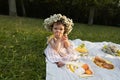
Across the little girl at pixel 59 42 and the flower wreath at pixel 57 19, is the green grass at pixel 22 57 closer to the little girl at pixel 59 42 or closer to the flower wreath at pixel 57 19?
the little girl at pixel 59 42

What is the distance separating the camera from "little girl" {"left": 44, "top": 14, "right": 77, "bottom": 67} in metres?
5.56

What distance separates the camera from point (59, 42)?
5770mm

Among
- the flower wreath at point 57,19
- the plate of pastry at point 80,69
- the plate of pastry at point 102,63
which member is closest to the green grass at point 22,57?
the plate of pastry at point 80,69

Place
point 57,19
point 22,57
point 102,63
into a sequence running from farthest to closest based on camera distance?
point 102,63, point 57,19, point 22,57

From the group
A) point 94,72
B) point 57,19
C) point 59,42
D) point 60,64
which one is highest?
point 57,19

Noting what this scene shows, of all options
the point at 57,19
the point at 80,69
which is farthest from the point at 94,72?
the point at 57,19

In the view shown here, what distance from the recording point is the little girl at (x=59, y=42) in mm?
5561

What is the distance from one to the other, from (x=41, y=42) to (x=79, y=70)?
1.72 metres

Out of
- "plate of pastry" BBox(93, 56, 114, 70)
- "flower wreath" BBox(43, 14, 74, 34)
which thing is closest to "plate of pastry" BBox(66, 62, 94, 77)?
"plate of pastry" BBox(93, 56, 114, 70)

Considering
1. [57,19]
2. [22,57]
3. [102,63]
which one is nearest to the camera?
[22,57]

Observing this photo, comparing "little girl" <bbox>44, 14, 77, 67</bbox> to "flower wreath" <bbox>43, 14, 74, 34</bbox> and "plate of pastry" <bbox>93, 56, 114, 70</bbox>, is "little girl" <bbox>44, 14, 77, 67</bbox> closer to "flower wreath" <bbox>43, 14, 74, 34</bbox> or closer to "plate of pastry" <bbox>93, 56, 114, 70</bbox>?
"flower wreath" <bbox>43, 14, 74, 34</bbox>

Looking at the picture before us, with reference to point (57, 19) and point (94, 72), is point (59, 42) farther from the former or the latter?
point (94, 72)

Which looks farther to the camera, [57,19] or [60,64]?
[57,19]

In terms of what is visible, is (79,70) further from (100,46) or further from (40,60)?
(100,46)
